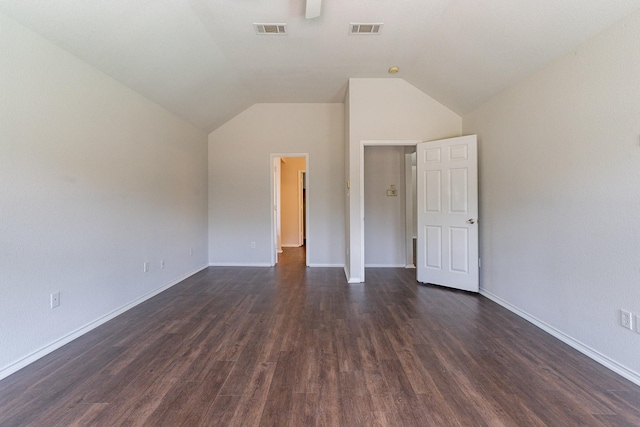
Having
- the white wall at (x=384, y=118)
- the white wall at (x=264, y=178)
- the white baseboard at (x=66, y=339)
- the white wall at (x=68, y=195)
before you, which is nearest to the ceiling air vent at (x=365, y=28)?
the white wall at (x=384, y=118)

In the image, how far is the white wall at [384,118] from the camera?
3.75 m

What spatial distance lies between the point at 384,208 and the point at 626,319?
3.27m

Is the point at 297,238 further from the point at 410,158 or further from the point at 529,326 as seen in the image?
the point at 529,326

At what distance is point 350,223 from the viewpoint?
Answer: 12.5 ft

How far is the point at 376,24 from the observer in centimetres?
261

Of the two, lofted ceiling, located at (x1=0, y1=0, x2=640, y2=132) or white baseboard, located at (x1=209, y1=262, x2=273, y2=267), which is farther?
white baseboard, located at (x1=209, y1=262, x2=273, y2=267)

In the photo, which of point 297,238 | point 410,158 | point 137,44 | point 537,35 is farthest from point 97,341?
point 297,238

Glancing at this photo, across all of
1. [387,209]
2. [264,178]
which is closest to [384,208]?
[387,209]

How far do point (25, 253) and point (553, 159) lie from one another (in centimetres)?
421

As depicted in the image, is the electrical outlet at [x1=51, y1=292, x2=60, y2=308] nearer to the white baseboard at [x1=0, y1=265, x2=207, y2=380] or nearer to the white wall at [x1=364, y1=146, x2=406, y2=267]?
the white baseboard at [x1=0, y1=265, x2=207, y2=380]

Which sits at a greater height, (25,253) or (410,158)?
(410,158)

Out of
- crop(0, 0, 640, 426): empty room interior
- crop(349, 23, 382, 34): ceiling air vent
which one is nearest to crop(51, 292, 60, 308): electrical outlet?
crop(0, 0, 640, 426): empty room interior

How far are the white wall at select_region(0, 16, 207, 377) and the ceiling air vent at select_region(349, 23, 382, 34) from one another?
2.47 metres

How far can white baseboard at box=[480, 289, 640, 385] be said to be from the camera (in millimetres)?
1689
